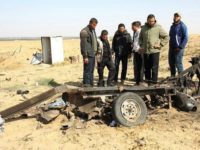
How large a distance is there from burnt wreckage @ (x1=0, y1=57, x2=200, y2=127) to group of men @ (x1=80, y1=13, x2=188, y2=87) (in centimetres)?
76

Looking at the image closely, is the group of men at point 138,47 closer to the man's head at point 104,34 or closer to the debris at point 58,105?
the man's head at point 104,34

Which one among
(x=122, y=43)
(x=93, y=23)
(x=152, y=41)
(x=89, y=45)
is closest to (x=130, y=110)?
(x=152, y=41)

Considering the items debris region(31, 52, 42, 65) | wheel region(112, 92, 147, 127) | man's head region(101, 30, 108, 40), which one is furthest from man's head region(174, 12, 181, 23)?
debris region(31, 52, 42, 65)

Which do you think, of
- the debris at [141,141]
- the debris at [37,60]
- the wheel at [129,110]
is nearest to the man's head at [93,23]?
the wheel at [129,110]

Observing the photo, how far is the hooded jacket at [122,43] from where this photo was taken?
11039 millimetres

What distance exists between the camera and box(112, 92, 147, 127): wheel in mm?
7273

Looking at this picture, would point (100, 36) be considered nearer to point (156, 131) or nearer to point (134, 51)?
point (134, 51)

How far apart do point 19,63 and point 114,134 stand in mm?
14485

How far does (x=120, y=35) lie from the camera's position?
36.3 feet

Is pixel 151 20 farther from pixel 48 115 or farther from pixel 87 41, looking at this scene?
pixel 48 115

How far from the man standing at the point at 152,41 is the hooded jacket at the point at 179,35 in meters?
0.89

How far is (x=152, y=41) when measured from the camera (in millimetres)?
9594

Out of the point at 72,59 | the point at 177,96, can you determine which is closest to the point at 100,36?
the point at 177,96

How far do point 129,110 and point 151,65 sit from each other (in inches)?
107
